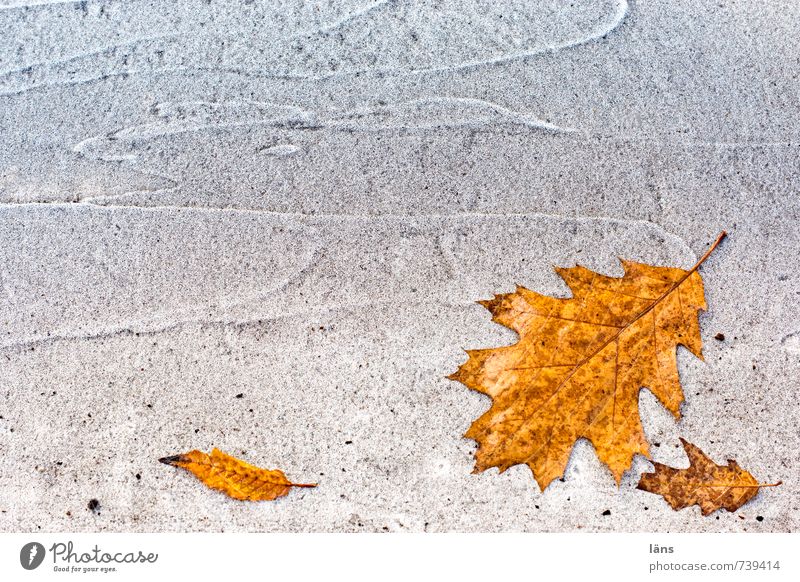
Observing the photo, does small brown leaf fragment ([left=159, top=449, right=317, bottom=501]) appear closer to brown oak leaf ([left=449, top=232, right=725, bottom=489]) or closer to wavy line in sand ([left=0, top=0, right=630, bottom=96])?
brown oak leaf ([left=449, top=232, right=725, bottom=489])

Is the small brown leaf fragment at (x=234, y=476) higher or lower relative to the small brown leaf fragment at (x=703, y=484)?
lower

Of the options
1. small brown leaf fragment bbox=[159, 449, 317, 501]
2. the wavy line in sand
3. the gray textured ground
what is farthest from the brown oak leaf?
the wavy line in sand

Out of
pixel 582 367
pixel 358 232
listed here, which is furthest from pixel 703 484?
pixel 358 232

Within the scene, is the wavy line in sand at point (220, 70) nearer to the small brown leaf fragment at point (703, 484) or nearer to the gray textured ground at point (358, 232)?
the gray textured ground at point (358, 232)

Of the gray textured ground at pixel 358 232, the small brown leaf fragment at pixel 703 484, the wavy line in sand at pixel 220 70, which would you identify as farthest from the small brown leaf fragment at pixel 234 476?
the wavy line in sand at pixel 220 70

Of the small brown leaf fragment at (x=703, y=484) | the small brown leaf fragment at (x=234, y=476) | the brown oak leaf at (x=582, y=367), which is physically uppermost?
the brown oak leaf at (x=582, y=367)

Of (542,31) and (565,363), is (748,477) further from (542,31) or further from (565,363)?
(542,31)

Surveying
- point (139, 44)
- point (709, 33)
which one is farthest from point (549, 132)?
point (139, 44)

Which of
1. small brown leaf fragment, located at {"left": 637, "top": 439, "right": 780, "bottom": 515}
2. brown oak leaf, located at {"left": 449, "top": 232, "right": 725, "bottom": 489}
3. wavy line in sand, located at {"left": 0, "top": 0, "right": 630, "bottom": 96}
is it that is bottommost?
small brown leaf fragment, located at {"left": 637, "top": 439, "right": 780, "bottom": 515}
